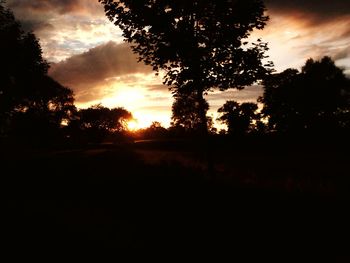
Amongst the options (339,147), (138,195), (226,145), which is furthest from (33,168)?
Answer: (339,147)

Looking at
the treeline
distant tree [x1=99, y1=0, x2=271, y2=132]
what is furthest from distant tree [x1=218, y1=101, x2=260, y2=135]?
distant tree [x1=99, y1=0, x2=271, y2=132]

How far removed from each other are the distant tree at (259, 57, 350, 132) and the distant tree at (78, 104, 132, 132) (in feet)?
222

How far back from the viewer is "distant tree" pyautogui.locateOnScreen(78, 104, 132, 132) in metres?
101

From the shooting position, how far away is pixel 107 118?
127188 millimetres

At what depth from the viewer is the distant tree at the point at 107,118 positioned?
101131 millimetres

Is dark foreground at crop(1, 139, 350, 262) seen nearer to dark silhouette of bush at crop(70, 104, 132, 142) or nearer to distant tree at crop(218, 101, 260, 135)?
dark silhouette of bush at crop(70, 104, 132, 142)

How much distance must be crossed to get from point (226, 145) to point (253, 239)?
35792 mm

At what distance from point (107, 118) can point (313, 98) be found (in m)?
95.8

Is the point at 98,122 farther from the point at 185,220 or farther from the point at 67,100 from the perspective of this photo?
the point at 185,220

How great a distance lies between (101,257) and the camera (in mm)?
6148

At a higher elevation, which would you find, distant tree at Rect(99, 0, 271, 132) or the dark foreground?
distant tree at Rect(99, 0, 271, 132)

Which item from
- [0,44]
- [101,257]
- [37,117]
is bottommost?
[101,257]

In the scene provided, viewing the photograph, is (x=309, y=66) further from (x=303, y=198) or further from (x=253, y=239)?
(x=253, y=239)

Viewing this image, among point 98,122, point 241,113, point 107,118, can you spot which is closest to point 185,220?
point 241,113
